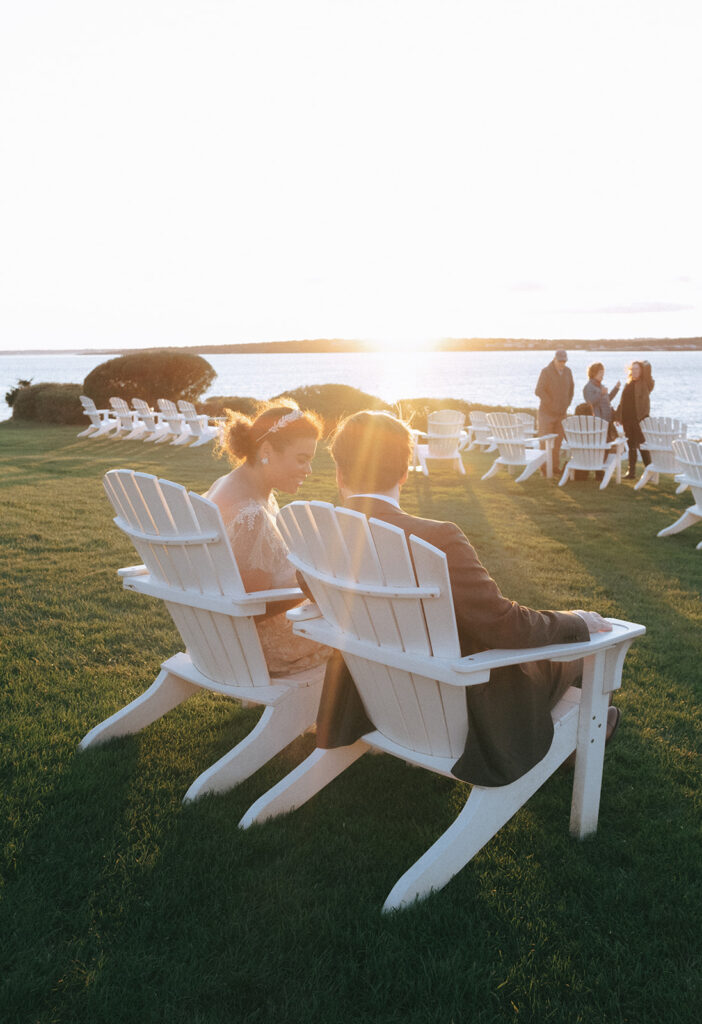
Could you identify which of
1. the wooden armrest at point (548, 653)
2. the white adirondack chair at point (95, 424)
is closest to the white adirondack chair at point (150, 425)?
the white adirondack chair at point (95, 424)

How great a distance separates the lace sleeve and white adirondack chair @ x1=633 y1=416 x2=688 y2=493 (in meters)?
9.00

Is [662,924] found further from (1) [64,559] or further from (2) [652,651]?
(1) [64,559]

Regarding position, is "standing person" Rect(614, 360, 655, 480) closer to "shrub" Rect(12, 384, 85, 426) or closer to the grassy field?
the grassy field

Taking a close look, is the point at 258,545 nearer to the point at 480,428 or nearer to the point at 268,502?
the point at 268,502

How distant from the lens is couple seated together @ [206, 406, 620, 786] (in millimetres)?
2271

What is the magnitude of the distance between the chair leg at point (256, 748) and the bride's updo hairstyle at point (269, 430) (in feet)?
3.40

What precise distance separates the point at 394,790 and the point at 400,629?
107 centimetres

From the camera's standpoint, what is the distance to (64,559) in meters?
6.67

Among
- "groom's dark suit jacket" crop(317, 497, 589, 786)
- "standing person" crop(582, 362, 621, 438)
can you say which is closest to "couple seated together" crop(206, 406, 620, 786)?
"groom's dark suit jacket" crop(317, 497, 589, 786)

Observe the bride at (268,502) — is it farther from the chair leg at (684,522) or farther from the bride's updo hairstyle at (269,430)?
the chair leg at (684,522)

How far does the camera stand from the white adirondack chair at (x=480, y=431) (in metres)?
17.7

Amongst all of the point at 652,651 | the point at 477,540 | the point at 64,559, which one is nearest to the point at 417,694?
the point at 652,651

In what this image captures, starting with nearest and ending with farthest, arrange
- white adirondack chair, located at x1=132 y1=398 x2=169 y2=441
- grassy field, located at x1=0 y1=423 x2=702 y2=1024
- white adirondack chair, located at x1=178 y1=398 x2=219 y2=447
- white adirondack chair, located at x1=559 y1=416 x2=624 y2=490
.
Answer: grassy field, located at x1=0 y1=423 x2=702 y2=1024
white adirondack chair, located at x1=559 y1=416 x2=624 y2=490
white adirondack chair, located at x1=178 y1=398 x2=219 y2=447
white adirondack chair, located at x1=132 y1=398 x2=169 y2=441

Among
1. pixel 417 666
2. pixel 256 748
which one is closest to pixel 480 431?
pixel 256 748
